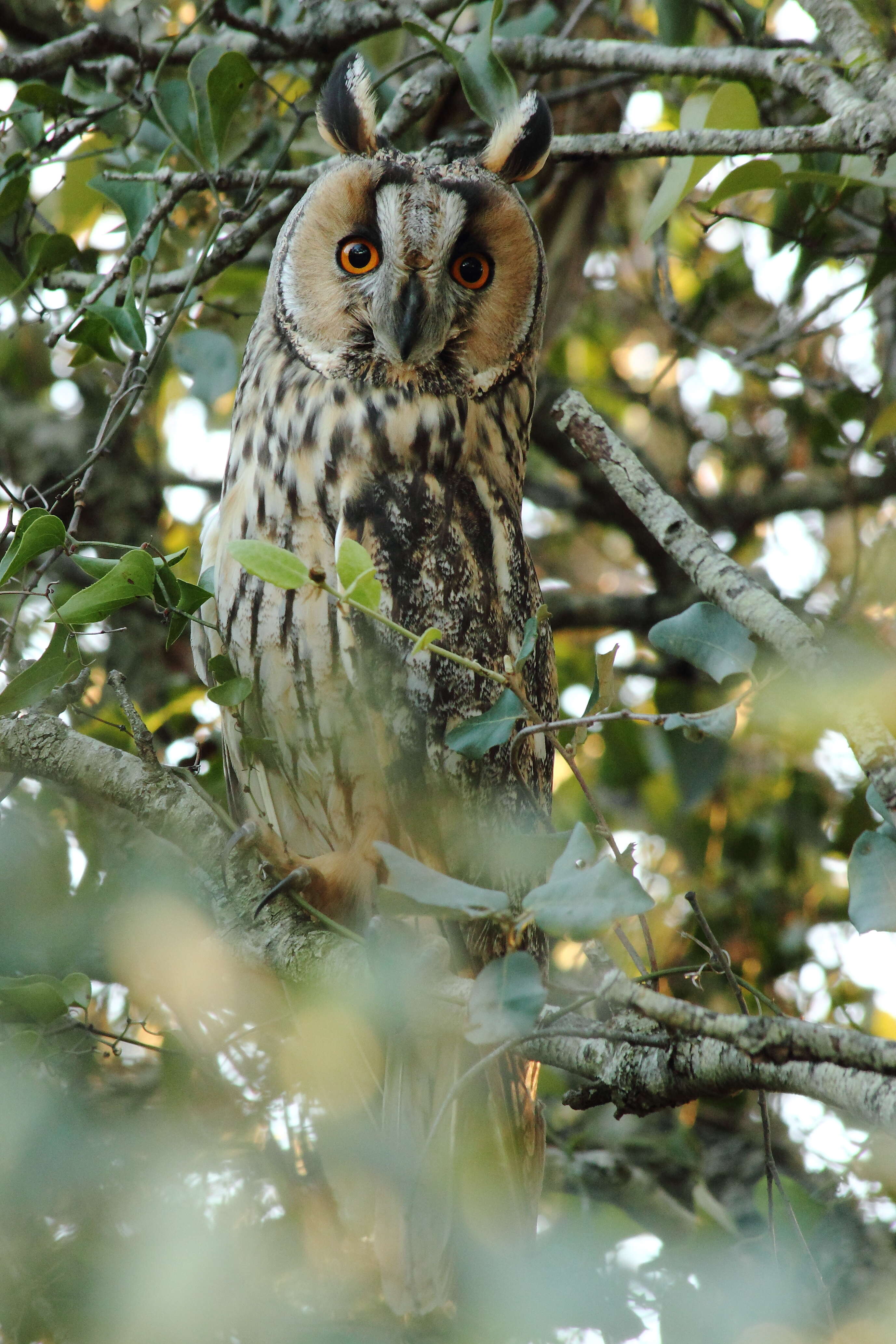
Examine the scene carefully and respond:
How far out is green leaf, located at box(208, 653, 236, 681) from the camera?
1.60 metres

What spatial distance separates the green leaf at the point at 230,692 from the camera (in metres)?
1.52

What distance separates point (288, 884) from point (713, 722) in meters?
0.64

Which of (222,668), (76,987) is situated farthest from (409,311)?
(76,987)

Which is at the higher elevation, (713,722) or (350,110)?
(350,110)

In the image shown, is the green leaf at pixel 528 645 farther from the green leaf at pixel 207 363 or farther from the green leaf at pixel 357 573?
the green leaf at pixel 207 363

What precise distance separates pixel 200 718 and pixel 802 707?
156 centimetres

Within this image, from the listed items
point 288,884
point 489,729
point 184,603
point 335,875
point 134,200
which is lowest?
point 335,875

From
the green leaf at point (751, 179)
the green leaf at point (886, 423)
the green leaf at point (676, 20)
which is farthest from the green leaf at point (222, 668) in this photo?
the green leaf at point (676, 20)

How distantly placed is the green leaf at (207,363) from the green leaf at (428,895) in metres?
1.33

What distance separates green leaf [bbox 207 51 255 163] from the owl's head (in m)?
0.29

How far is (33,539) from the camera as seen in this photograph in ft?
4.24

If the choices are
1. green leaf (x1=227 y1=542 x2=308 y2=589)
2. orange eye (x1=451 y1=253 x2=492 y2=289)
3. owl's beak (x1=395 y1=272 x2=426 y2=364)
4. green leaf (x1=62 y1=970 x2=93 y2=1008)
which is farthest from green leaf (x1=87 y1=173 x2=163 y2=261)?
green leaf (x1=62 y1=970 x2=93 y2=1008)

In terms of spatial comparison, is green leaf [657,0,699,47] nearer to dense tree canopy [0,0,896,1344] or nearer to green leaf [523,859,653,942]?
dense tree canopy [0,0,896,1344]

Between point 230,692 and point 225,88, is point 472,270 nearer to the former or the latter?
point 225,88
